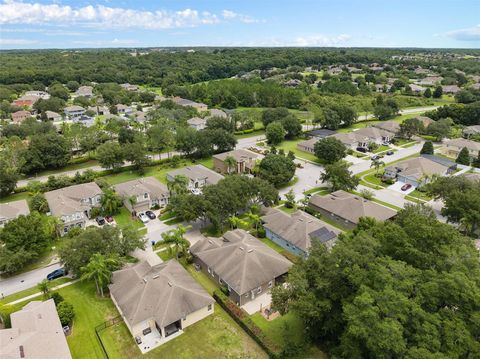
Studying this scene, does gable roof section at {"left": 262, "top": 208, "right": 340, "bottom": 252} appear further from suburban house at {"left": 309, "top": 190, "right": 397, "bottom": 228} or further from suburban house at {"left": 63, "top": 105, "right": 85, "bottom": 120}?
suburban house at {"left": 63, "top": 105, "right": 85, "bottom": 120}

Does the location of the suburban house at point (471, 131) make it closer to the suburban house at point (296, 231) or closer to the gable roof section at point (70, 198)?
the suburban house at point (296, 231)

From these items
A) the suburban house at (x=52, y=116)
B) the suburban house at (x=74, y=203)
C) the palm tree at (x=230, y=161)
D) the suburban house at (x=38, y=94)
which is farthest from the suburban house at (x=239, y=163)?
the suburban house at (x=38, y=94)

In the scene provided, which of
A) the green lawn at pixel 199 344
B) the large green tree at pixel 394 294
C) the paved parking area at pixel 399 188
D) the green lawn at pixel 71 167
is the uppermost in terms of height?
the large green tree at pixel 394 294

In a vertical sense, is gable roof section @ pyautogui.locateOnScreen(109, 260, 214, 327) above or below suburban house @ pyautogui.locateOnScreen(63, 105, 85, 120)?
above

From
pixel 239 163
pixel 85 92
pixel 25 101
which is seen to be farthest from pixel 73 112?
pixel 239 163

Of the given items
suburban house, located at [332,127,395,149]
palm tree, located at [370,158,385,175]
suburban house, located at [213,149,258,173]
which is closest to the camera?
suburban house, located at [213,149,258,173]

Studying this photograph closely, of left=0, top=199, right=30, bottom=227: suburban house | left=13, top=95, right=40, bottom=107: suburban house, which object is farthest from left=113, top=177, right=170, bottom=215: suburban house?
left=13, top=95, right=40, bottom=107: suburban house
